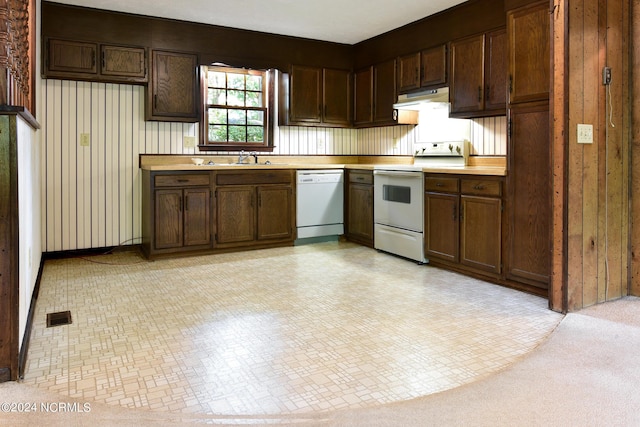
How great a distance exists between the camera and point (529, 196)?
3398 millimetres

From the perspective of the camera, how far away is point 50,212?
4648mm

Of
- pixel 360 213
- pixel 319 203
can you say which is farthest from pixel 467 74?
pixel 319 203

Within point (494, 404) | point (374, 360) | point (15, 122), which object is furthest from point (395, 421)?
point (15, 122)

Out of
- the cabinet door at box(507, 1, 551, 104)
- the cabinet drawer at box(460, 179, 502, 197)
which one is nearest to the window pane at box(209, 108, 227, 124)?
the cabinet drawer at box(460, 179, 502, 197)

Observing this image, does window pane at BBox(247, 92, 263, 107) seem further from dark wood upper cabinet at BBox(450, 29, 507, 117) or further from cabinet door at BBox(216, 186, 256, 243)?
dark wood upper cabinet at BBox(450, 29, 507, 117)

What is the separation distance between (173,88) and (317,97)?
5.70 ft

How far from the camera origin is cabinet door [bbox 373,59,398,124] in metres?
5.35

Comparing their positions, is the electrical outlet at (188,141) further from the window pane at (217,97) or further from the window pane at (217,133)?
the window pane at (217,97)

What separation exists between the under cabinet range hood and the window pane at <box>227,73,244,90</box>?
5.90 ft

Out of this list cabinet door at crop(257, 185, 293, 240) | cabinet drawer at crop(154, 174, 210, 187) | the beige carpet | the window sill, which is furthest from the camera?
the window sill

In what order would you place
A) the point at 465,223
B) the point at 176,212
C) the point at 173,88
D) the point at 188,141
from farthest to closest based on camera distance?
the point at 188,141 → the point at 173,88 → the point at 176,212 → the point at 465,223

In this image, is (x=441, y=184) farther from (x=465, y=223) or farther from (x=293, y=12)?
(x=293, y=12)

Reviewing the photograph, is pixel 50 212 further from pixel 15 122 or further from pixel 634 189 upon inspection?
pixel 634 189

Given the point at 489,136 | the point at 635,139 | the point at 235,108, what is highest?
the point at 235,108
